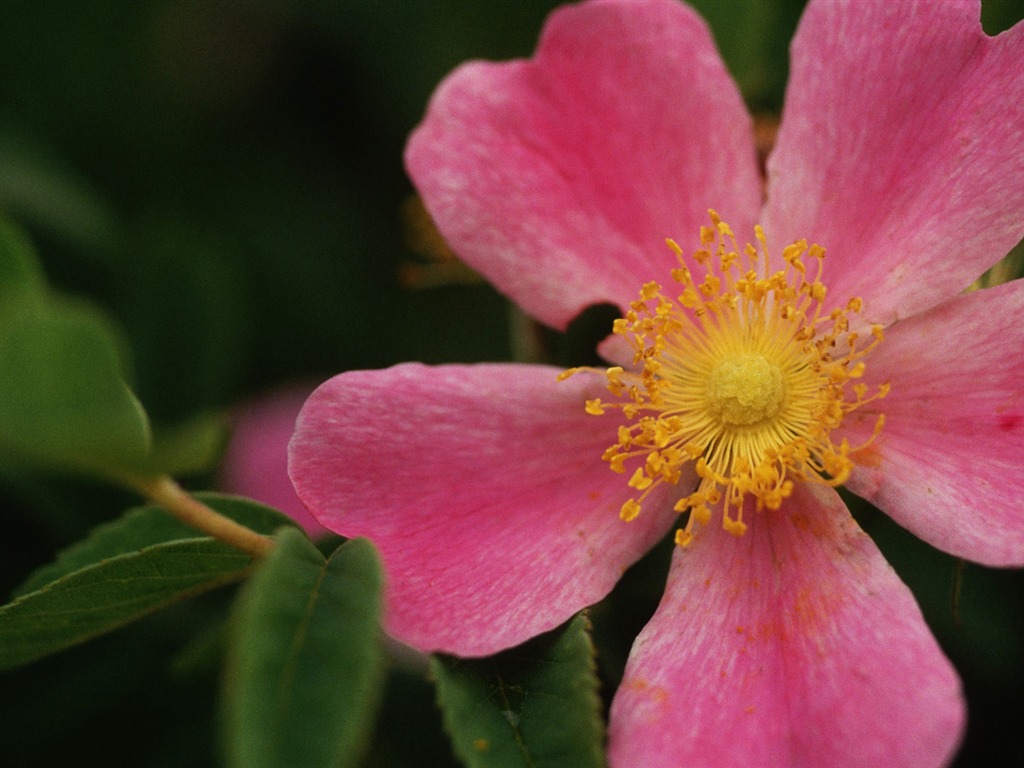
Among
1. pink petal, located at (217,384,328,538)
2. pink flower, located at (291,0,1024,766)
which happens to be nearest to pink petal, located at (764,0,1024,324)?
pink flower, located at (291,0,1024,766)

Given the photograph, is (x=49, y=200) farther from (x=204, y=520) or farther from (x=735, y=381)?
(x=735, y=381)

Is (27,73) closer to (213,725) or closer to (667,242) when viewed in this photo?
(213,725)

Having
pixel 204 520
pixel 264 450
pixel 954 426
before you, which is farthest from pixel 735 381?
pixel 264 450

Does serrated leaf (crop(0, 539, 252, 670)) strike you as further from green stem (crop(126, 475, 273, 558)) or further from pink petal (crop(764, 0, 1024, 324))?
pink petal (crop(764, 0, 1024, 324))

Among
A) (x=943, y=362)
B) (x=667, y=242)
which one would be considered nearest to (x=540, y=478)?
(x=667, y=242)

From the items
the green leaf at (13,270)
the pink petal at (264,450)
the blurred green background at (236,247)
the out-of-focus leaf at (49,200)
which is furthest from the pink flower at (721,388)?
the out-of-focus leaf at (49,200)

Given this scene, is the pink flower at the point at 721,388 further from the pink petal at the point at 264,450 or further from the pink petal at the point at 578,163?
the pink petal at the point at 264,450
